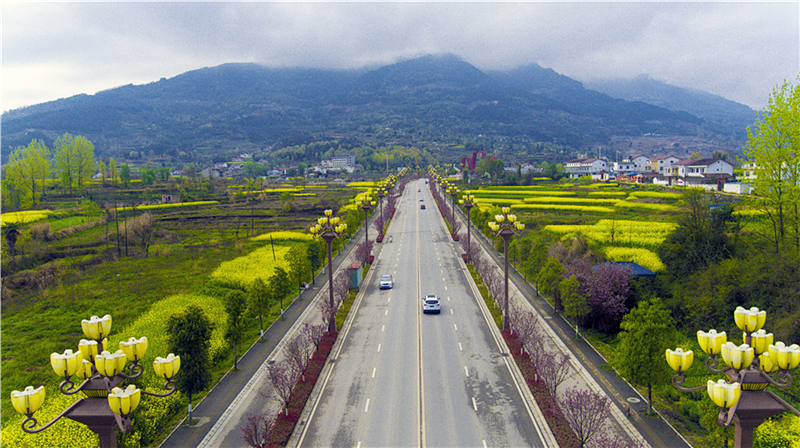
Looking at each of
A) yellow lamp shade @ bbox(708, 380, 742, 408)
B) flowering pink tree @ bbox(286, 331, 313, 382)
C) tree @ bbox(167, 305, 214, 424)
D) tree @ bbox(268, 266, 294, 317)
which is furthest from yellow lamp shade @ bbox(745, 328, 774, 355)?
tree @ bbox(268, 266, 294, 317)

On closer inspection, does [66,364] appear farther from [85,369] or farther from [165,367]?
[165,367]

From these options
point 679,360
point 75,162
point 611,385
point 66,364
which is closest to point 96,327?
point 66,364

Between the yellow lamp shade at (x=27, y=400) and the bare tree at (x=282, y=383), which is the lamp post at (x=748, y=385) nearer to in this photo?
the yellow lamp shade at (x=27, y=400)

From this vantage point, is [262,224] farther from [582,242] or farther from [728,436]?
[728,436]

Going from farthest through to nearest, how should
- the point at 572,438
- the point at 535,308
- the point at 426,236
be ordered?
1. the point at 426,236
2. the point at 535,308
3. the point at 572,438

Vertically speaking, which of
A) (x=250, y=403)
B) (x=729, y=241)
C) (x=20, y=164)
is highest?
(x=20, y=164)

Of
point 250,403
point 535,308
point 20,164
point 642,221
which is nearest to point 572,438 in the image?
point 250,403
